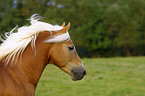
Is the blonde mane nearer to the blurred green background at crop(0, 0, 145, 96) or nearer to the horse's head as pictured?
the horse's head

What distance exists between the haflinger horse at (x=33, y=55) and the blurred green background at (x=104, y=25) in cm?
3149

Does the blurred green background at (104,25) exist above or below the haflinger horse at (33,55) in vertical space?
below

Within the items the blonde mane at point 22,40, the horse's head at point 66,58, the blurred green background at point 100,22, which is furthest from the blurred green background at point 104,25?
the blonde mane at point 22,40

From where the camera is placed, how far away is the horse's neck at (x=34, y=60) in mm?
2396

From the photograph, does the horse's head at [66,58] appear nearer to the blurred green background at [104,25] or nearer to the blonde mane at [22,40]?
the blonde mane at [22,40]

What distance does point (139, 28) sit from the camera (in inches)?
1416

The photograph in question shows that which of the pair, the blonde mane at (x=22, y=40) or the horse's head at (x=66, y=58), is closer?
the blonde mane at (x=22, y=40)

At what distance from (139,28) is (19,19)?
20.5 metres

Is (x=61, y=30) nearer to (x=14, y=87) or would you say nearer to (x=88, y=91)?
(x=14, y=87)

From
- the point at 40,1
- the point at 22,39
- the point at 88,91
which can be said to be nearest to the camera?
the point at 22,39

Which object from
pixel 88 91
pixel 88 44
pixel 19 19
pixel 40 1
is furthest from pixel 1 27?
pixel 88 91

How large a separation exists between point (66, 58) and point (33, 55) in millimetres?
408

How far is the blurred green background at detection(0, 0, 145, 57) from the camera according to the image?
115 ft

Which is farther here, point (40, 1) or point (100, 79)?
point (40, 1)
